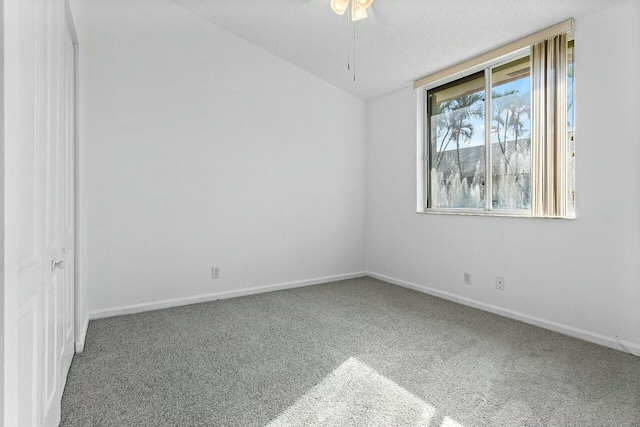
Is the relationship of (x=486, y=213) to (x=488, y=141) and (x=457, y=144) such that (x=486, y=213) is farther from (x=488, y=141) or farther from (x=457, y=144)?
(x=457, y=144)

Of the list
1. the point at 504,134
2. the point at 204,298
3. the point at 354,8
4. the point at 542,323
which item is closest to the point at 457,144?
the point at 504,134

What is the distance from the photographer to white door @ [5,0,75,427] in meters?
0.94

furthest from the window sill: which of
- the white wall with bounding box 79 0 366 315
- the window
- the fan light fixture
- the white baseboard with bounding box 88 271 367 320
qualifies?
the fan light fixture

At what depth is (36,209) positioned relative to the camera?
49.6 inches

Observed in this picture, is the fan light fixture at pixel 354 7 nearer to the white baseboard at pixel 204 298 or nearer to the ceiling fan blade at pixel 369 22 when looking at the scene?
the ceiling fan blade at pixel 369 22

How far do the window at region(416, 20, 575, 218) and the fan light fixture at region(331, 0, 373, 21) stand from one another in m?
1.16

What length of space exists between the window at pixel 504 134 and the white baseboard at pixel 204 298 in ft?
5.14

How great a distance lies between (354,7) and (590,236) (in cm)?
260

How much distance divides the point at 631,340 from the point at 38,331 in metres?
3.35

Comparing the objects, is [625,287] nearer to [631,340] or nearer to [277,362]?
[631,340]

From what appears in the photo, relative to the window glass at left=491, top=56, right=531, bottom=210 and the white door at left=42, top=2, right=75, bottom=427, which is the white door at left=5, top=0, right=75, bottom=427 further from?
the window glass at left=491, top=56, right=531, bottom=210

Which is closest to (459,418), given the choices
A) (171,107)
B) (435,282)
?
(435,282)

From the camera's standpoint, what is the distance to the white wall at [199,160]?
326cm

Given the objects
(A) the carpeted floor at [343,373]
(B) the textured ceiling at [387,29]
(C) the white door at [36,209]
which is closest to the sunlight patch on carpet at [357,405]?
(A) the carpeted floor at [343,373]
